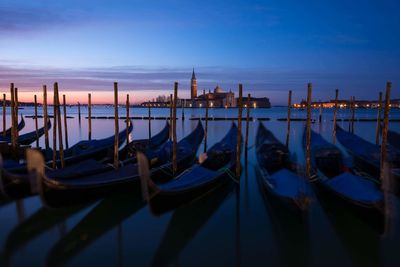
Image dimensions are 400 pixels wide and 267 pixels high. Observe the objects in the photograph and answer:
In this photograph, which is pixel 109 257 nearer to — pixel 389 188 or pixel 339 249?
pixel 339 249

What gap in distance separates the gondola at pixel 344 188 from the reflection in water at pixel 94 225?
3.73m

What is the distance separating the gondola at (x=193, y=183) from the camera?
5.05m

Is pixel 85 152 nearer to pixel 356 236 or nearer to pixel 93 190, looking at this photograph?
pixel 93 190

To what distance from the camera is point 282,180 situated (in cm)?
627

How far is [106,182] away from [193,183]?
1.72 metres

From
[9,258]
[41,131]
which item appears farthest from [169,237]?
[41,131]

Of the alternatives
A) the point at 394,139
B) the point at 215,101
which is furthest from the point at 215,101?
the point at 394,139

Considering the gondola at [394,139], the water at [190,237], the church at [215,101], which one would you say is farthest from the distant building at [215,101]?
the water at [190,237]

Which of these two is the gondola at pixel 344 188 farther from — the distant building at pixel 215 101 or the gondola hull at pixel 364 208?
the distant building at pixel 215 101

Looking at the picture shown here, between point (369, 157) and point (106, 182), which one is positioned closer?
point (106, 182)

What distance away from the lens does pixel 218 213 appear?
6.55 m

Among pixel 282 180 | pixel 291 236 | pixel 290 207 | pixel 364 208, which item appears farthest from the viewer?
pixel 282 180

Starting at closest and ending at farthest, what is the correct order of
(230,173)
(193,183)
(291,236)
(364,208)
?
(364,208) → (291,236) → (193,183) → (230,173)

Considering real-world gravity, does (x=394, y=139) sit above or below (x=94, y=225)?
above
